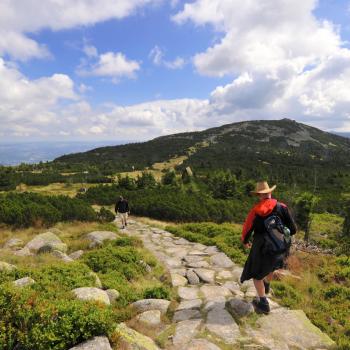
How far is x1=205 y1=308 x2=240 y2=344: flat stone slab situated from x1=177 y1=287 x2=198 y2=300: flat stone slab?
0.91 metres

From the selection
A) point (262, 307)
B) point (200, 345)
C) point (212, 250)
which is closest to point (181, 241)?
point (212, 250)

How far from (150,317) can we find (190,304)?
3.22ft

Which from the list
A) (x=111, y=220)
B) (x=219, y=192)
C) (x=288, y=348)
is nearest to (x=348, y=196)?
(x=219, y=192)

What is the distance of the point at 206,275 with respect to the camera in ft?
25.3

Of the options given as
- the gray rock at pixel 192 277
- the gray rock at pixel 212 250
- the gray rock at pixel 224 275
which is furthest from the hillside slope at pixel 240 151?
the gray rock at pixel 192 277

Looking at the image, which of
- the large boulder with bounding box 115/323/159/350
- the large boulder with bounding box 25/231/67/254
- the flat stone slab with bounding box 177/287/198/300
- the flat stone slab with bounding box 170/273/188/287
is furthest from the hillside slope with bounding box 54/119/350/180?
the large boulder with bounding box 115/323/159/350

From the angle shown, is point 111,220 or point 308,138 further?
point 308,138

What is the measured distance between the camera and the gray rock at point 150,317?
5.18 metres

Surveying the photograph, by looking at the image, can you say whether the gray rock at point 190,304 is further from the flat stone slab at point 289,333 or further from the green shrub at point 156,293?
the flat stone slab at point 289,333

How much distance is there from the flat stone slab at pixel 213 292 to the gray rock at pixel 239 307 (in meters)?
0.54

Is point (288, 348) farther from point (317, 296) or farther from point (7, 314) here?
point (7, 314)

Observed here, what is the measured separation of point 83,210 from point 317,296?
11.4m

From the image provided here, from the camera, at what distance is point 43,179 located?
42.5 m

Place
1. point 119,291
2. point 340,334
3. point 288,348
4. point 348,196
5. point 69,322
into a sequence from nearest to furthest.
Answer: point 69,322 → point 288,348 → point 340,334 → point 119,291 → point 348,196
